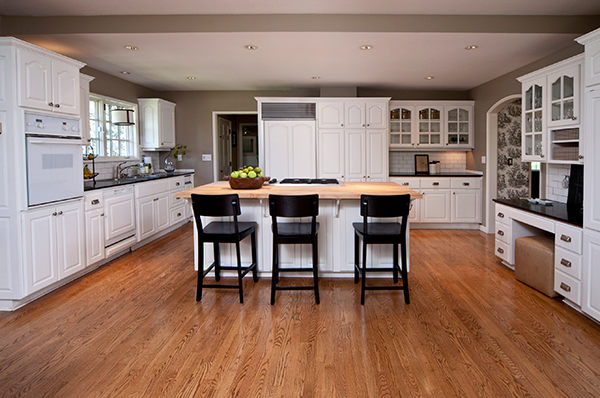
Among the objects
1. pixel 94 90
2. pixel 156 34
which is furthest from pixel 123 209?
pixel 156 34

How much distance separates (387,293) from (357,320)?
71cm

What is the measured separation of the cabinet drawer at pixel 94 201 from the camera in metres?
4.16

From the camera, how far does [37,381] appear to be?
2.24 meters

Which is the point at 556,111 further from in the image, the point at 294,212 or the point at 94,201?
the point at 94,201

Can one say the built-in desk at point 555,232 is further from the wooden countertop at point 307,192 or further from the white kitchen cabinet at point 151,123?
the white kitchen cabinet at point 151,123

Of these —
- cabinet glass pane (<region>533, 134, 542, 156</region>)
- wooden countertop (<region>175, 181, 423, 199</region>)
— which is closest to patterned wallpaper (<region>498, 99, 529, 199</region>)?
cabinet glass pane (<region>533, 134, 542, 156</region>)

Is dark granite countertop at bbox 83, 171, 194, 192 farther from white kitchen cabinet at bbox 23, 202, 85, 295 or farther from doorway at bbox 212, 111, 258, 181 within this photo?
doorway at bbox 212, 111, 258, 181

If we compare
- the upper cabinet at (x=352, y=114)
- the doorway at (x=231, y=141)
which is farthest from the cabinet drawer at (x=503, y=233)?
the doorway at (x=231, y=141)

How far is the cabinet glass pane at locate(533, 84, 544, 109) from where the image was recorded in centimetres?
416

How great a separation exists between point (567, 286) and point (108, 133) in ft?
19.5

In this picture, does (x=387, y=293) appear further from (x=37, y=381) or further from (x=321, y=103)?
(x=321, y=103)

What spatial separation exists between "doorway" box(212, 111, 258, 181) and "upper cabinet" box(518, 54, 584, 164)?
4374 millimetres

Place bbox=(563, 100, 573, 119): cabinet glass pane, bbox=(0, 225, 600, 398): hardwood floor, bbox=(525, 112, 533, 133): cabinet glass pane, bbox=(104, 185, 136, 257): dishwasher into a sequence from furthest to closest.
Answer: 1. bbox=(104, 185, 136, 257): dishwasher
2. bbox=(525, 112, 533, 133): cabinet glass pane
3. bbox=(563, 100, 573, 119): cabinet glass pane
4. bbox=(0, 225, 600, 398): hardwood floor

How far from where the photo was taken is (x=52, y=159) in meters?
3.56
